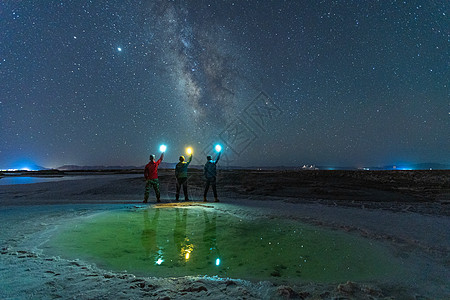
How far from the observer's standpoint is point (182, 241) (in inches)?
202

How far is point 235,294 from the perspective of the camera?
2.82 m

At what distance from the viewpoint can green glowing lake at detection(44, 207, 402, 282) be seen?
12.0 ft

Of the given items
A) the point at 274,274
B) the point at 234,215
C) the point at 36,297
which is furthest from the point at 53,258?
the point at 234,215

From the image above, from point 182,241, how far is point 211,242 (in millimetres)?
613

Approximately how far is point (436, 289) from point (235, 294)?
2617mm

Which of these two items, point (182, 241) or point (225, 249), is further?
point (182, 241)

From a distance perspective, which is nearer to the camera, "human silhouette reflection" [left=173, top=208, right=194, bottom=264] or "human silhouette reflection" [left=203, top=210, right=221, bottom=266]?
"human silhouette reflection" [left=203, top=210, right=221, bottom=266]

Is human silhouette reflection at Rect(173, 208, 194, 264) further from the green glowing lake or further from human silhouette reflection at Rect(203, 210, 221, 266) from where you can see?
human silhouette reflection at Rect(203, 210, 221, 266)

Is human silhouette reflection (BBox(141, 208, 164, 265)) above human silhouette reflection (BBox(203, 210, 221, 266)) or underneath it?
above

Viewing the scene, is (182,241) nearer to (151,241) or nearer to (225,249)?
(151,241)

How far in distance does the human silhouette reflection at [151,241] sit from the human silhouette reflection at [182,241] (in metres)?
0.35

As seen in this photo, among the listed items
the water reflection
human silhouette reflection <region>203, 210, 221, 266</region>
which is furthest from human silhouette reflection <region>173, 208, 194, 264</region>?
human silhouette reflection <region>203, 210, 221, 266</region>

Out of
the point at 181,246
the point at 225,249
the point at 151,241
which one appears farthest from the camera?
the point at 151,241

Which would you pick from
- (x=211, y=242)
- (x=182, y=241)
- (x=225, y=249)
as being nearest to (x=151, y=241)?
(x=182, y=241)
